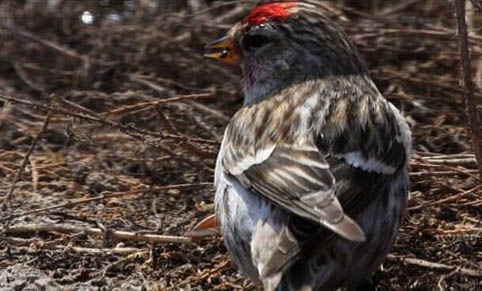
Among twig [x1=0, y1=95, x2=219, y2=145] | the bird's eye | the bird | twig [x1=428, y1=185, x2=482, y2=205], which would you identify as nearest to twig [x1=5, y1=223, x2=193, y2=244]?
twig [x1=0, y1=95, x2=219, y2=145]

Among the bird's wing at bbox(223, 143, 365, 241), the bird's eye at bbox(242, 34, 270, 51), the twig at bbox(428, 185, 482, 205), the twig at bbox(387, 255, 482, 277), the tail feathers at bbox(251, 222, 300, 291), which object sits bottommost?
the twig at bbox(387, 255, 482, 277)

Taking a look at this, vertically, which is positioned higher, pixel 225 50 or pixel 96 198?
pixel 225 50

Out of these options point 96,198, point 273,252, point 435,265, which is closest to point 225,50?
point 96,198


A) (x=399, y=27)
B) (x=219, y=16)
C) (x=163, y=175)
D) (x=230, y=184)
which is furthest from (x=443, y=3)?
(x=230, y=184)

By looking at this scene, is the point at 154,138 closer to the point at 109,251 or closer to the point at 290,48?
the point at 109,251

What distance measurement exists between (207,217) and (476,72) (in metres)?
1.99

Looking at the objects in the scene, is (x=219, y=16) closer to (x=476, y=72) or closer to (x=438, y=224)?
(x=476, y=72)

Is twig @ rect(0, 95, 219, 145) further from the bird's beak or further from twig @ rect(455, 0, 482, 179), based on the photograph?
twig @ rect(455, 0, 482, 179)

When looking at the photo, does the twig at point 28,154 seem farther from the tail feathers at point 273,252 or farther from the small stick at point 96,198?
the tail feathers at point 273,252

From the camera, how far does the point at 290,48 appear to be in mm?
4949

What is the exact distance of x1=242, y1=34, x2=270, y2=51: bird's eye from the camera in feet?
16.3

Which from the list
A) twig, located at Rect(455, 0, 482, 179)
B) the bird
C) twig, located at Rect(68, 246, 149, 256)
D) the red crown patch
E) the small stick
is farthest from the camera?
the small stick

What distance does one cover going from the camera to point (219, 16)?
24.0ft

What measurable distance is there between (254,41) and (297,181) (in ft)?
3.55
